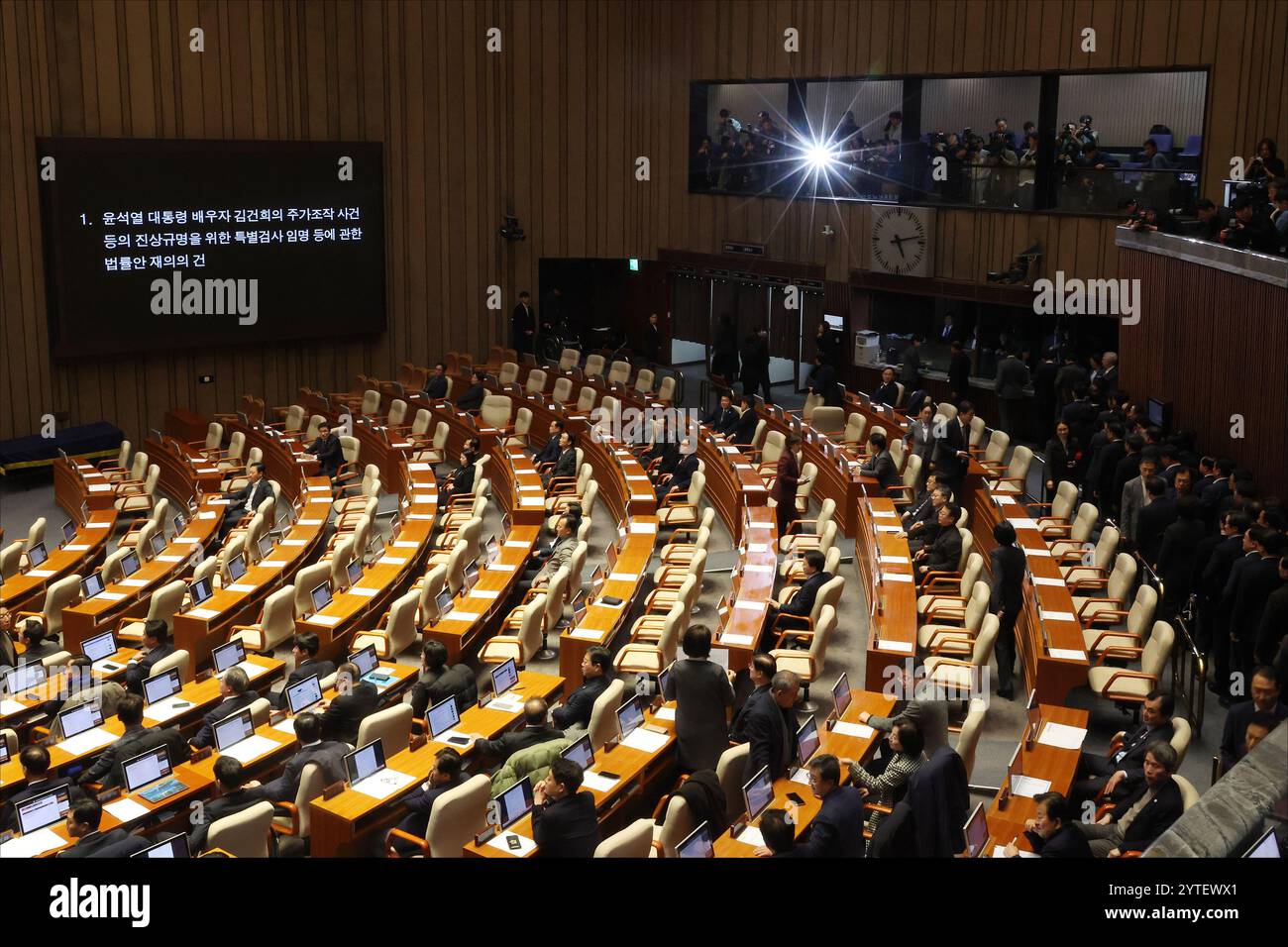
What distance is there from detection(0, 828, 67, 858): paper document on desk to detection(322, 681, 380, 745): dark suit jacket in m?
1.67

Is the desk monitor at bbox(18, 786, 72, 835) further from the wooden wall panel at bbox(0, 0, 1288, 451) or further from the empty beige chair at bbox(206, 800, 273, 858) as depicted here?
the wooden wall panel at bbox(0, 0, 1288, 451)

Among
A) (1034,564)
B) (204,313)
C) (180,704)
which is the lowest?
(180,704)

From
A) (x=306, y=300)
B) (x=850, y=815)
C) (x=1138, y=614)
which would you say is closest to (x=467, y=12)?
(x=306, y=300)

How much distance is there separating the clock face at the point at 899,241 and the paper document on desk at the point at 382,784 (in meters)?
12.5

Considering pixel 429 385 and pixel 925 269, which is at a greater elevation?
pixel 925 269

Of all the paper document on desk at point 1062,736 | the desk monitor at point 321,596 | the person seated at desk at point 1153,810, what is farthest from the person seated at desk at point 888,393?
the person seated at desk at point 1153,810

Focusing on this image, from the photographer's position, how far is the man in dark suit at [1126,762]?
600cm

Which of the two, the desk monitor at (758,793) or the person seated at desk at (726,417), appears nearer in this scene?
the desk monitor at (758,793)

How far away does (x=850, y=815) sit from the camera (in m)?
5.27

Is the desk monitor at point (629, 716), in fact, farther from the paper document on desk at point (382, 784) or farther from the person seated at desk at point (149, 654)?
the person seated at desk at point (149, 654)

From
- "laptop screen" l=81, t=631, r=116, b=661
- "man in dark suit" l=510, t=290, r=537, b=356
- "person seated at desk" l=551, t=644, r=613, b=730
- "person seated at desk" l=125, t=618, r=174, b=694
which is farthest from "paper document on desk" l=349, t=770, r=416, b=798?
"man in dark suit" l=510, t=290, r=537, b=356

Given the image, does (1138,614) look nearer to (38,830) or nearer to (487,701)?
(487,701)

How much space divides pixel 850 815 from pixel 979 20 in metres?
13.7

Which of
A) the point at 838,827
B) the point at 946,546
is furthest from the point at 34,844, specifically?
the point at 946,546
